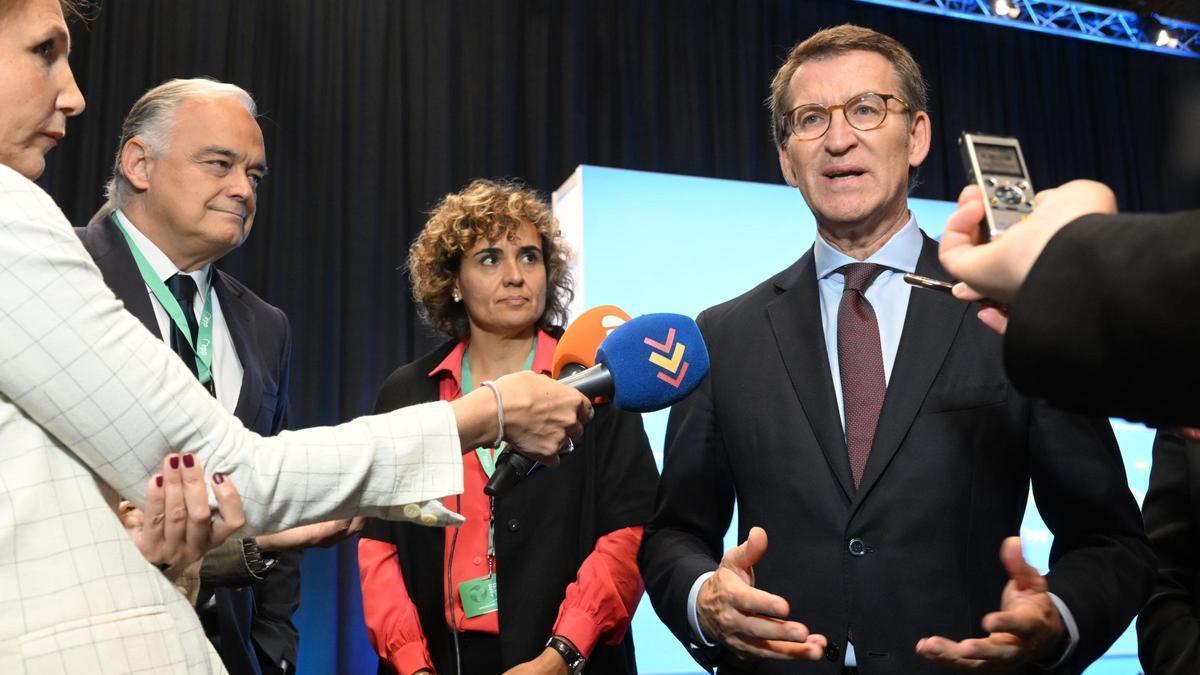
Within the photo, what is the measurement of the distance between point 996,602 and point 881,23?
5.41 metres

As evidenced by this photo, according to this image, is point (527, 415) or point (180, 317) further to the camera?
point (180, 317)

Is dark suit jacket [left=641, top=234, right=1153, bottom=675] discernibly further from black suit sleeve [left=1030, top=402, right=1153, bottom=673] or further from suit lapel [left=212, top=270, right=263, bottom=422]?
suit lapel [left=212, top=270, right=263, bottom=422]

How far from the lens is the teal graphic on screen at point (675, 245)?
4352 millimetres

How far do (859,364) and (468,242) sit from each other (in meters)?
1.48

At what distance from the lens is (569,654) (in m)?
2.50

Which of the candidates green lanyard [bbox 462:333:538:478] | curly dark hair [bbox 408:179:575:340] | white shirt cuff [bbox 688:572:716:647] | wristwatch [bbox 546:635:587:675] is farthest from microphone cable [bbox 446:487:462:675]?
white shirt cuff [bbox 688:572:716:647]

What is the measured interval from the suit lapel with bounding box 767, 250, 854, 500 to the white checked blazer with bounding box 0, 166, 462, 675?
104 centimetres

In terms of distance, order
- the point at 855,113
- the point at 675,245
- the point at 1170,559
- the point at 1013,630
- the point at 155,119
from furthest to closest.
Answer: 1. the point at 675,245
2. the point at 155,119
3. the point at 855,113
4. the point at 1170,559
5. the point at 1013,630

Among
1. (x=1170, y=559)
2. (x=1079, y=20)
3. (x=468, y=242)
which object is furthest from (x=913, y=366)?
(x=1079, y=20)

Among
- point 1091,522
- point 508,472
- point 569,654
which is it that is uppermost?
point 508,472

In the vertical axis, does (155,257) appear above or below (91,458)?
above

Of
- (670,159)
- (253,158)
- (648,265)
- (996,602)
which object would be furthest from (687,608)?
(670,159)

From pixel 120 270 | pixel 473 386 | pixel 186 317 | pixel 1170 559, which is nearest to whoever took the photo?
pixel 1170 559

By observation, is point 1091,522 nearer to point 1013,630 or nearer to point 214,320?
point 1013,630
